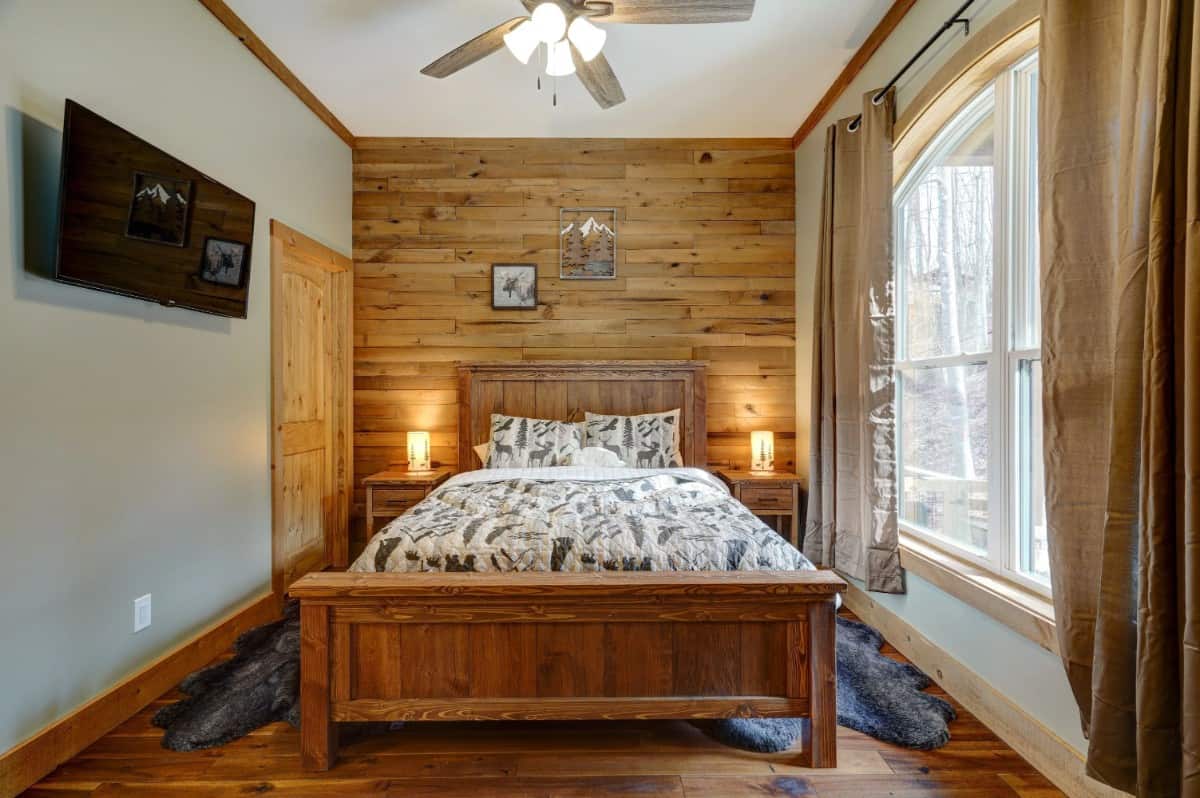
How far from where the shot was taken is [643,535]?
202 cm

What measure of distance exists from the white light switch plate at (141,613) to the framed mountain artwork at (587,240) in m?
2.86

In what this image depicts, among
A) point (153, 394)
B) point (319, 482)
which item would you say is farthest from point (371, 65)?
point (319, 482)

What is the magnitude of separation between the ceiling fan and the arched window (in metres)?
1.07

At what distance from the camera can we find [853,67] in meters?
3.02

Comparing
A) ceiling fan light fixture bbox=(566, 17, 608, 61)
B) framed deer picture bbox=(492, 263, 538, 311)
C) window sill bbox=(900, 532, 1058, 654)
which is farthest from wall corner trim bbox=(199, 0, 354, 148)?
window sill bbox=(900, 532, 1058, 654)

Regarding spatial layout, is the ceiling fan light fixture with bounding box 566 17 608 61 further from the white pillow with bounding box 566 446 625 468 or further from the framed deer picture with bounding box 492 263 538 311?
the white pillow with bounding box 566 446 625 468

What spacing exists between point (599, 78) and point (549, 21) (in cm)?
48

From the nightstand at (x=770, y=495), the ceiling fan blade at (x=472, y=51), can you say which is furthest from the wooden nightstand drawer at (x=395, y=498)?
the ceiling fan blade at (x=472, y=51)

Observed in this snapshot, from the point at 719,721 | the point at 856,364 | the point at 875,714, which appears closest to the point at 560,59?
the point at 856,364

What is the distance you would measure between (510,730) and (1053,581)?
1.74 metres

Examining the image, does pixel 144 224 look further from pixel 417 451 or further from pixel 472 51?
pixel 417 451

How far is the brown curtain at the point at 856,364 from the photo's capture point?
8.56 feet

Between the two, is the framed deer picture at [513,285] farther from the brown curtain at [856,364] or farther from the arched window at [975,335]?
the arched window at [975,335]

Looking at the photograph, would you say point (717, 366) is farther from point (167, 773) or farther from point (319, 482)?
point (167, 773)
